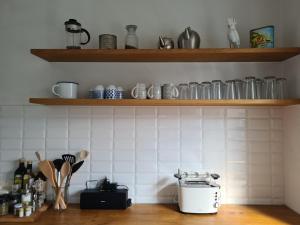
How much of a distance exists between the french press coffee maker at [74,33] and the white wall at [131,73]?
8 cm

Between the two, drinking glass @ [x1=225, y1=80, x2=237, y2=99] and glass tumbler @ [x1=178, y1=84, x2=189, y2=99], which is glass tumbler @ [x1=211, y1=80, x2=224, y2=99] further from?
glass tumbler @ [x1=178, y1=84, x2=189, y2=99]

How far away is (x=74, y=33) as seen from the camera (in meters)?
1.79

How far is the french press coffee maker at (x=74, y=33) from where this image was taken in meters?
1.69

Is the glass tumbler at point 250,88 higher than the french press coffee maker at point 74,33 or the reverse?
the reverse

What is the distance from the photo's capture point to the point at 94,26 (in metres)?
1.88

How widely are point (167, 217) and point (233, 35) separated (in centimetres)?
115

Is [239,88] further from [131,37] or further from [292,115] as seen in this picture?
[131,37]

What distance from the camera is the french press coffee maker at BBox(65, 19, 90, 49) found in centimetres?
169

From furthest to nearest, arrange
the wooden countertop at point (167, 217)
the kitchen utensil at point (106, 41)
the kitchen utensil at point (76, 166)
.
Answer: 1. the kitchen utensil at point (76, 166)
2. the kitchen utensil at point (106, 41)
3. the wooden countertop at point (167, 217)

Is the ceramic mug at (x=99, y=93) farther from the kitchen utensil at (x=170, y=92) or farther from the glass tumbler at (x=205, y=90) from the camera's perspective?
the glass tumbler at (x=205, y=90)

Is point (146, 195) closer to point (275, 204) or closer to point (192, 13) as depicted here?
point (275, 204)

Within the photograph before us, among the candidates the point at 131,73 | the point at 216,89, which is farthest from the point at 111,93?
the point at 216,89

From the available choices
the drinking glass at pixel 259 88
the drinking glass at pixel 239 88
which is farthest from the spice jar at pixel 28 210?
the drinking glass at pixel 259 88

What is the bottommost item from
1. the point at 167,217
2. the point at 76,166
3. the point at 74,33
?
the point at 167,217
